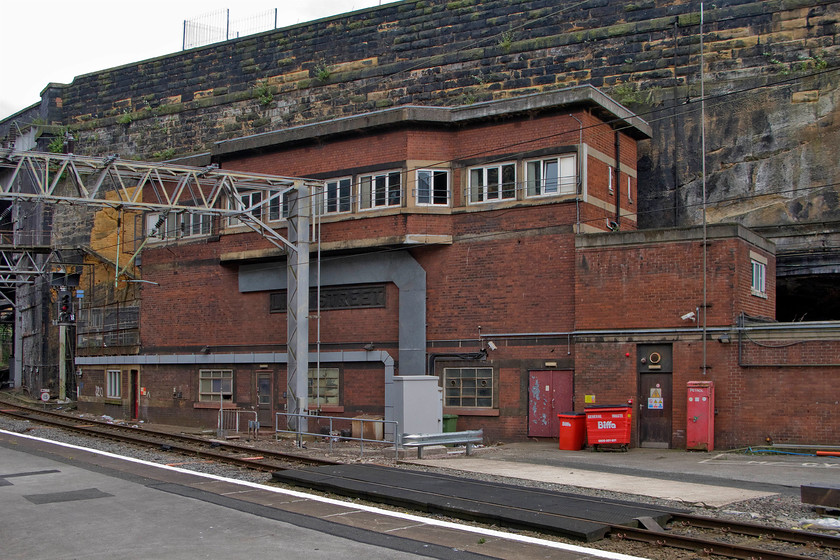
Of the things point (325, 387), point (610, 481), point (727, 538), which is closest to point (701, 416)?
point (610, 481)

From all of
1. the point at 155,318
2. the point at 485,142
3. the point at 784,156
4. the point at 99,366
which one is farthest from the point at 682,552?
the point at 99,366

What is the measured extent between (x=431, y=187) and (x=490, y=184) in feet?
5.67

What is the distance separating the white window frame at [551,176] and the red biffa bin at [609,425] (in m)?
5.81

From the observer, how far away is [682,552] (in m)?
9.95

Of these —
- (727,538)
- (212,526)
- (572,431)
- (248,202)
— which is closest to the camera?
(727,538)

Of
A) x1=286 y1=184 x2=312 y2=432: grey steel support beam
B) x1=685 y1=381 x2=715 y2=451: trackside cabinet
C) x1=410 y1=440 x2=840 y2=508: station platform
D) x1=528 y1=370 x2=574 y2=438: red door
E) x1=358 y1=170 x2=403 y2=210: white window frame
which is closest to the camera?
x1=410 y1=440 x2=840 y2=508: station platform

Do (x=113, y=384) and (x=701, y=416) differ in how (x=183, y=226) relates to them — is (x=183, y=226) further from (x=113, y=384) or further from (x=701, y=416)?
(x=701, y=416)

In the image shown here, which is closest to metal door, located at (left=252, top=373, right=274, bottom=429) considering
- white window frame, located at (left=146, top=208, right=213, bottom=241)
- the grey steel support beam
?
the grey steel support beam

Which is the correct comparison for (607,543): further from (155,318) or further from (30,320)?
(30,320)

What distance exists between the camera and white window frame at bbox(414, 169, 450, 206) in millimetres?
24000

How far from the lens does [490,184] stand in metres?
23.4

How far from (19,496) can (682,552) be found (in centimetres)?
1033

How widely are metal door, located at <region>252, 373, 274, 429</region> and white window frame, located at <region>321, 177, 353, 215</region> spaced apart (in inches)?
230

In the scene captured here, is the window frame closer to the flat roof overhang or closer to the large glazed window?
the flat roof overhang
